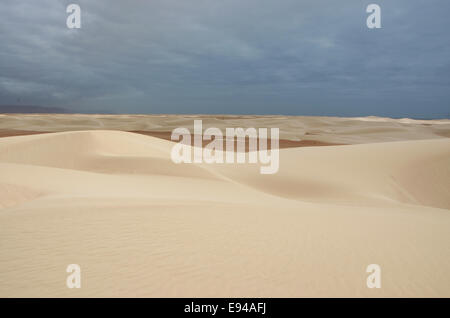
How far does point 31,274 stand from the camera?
7.09 ft

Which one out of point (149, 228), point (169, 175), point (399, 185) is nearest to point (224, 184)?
point (169, 175)

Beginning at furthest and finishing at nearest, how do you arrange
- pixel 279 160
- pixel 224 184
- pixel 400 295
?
pixel 279 160 < pixel 224 184 < pixel 400 295

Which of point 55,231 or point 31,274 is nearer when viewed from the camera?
point 31,274

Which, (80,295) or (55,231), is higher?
(55,231)

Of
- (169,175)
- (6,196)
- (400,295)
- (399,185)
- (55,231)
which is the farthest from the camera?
(399,185)

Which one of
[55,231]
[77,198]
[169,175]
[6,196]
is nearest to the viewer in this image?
[55,231]

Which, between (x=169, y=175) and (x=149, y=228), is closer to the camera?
(x=149, y=228)

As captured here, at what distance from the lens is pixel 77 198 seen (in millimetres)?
4336
